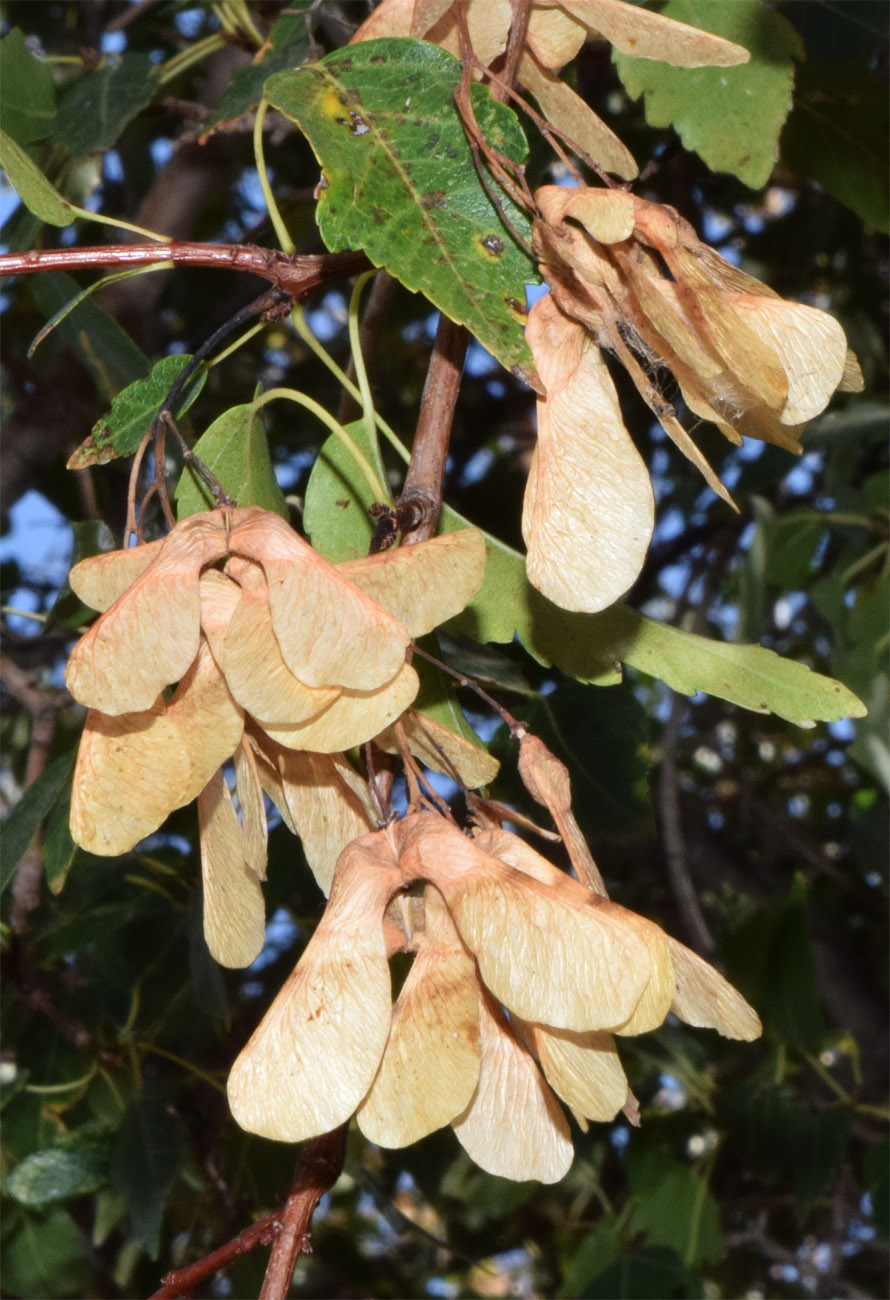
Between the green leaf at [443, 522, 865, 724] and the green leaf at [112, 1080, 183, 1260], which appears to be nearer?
the green leaf at [443, 522, 865, 724]

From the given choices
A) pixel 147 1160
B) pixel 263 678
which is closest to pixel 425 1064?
pixel 263 678

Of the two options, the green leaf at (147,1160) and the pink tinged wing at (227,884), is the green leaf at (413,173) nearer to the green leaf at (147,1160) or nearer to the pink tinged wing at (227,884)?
the pink tinged wing at (227,884)

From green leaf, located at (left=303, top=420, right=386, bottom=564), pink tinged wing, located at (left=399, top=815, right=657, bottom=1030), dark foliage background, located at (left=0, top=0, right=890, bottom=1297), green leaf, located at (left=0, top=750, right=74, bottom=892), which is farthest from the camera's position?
dark foliage background, located at (left=0, top=0, right=890, bottom=1297)

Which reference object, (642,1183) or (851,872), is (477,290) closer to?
(642,1183)

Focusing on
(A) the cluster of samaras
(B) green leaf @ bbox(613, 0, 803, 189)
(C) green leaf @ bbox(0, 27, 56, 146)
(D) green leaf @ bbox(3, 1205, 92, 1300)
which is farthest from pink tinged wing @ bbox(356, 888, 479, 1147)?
(D) green leaf @ bbox(3, 1205, 92, 1300)

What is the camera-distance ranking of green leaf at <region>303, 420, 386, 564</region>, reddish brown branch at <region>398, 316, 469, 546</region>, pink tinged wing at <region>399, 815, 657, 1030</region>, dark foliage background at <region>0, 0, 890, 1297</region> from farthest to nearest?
dark foliage background at <region>0, 0, 890, 1297</region>
green leaf at <region>303, 420, 386, 564</region>
reddish brown branch at <region>398, 316, 469, 546</region>
pink tinged wing at <region>399, 815, 657, 1030</region>

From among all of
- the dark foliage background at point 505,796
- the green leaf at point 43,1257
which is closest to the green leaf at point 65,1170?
the dark foliage background at point 505,796

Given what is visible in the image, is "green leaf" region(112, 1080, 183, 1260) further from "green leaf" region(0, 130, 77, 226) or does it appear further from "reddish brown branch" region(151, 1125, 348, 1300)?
"green leaf" region(0, 130, 77, 226)

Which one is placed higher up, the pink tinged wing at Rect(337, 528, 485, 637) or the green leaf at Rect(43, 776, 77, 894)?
the pink tinged wing at Rect(337, 528, 485, 637)
